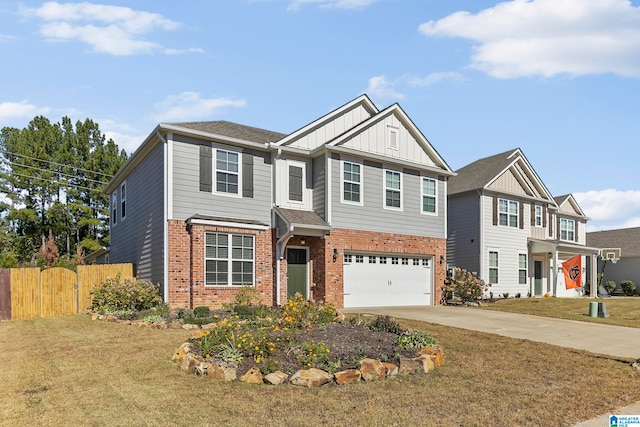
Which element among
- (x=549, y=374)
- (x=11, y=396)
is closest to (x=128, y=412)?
(x=11, y=396)

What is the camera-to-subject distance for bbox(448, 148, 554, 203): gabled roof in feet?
86.8

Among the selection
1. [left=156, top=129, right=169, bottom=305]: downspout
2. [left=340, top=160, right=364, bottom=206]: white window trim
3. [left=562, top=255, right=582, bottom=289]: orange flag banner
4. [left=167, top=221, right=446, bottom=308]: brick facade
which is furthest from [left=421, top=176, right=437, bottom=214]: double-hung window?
[left=562, top=255, right=582, bottom=289]: orange flag banner

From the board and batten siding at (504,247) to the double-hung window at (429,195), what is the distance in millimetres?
4742

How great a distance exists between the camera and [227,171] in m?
17.6

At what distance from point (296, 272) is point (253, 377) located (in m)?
11.5

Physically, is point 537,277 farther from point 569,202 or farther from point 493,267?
point 569,202

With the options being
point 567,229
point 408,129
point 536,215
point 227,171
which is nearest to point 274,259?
point 227,171

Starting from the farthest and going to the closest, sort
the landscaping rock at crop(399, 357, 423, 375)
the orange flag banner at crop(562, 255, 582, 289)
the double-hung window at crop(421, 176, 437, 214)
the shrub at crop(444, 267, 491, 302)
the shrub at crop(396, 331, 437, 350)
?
the orange flag banner at crop(562, 255, 582, 289) < the shrub at crop(444, 267, 491, 302) < the double-hung window at crop(421, 176, 437, 214) < the shrub at crop(396, 331, 437, 350) < the landscaping rock at crop(399, 357, 423, 375)

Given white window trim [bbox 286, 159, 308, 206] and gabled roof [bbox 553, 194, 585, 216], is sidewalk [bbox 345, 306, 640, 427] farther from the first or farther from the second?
gabled roof [bbox 553, 194, 585, 216]

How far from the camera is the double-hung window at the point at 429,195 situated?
2209cm

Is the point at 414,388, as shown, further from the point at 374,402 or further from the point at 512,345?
the point at 512,345

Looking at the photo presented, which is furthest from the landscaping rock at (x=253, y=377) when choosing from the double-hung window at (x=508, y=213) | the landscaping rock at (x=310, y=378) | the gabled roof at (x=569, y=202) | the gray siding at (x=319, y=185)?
the gabled roof at (x=569, y=202)

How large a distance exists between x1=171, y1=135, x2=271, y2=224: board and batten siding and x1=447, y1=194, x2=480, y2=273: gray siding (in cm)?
1249

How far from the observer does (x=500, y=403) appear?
22.2 feet
